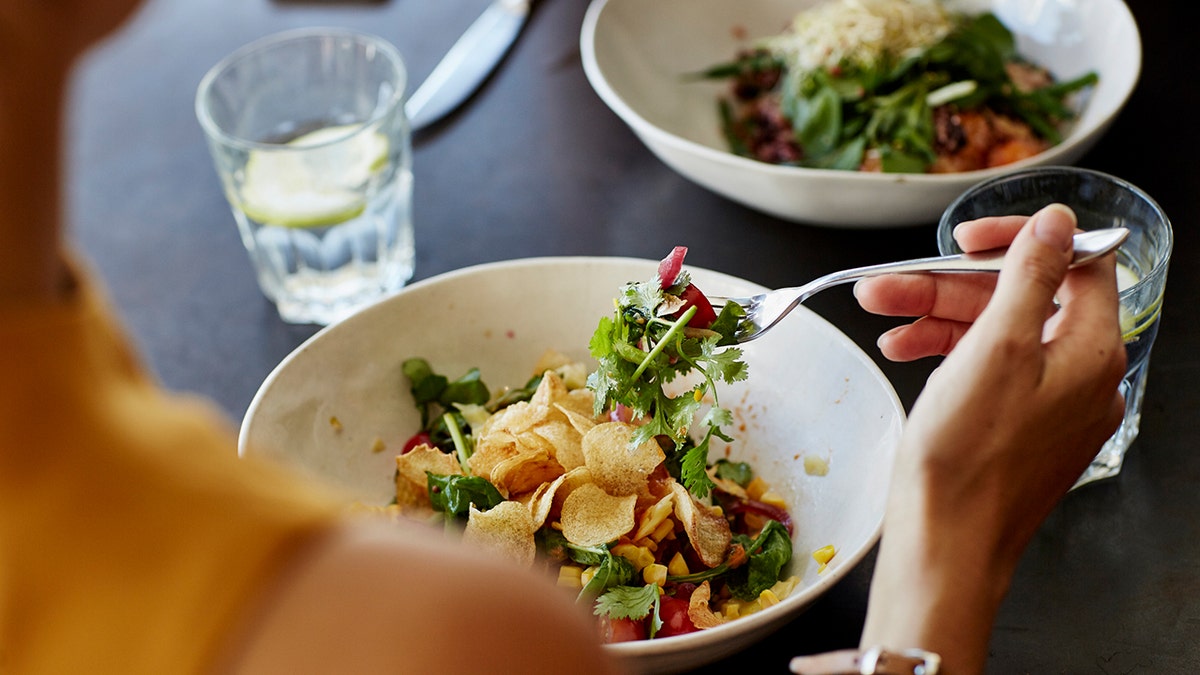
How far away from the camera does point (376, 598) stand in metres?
0.40

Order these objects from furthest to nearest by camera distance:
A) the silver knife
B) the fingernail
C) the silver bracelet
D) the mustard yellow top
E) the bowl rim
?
the silver knife → the bowl rim → the fingernail → the silver bracelet → the mustard yellow top

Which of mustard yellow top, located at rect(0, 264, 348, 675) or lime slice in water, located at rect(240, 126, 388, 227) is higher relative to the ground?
mustard yellow top, located at rect(0, 264, 348, 675)

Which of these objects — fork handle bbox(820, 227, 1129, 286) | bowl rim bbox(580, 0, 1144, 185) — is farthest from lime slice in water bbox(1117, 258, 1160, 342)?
bowl rim bbox(580, 0, 1144, 185)

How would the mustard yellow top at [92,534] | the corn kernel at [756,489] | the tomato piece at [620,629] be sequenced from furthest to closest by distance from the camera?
1. the corn kernel at [756,489]
2. the tomato piece at [620,629]
3. the mustard yellow top at [92,534]

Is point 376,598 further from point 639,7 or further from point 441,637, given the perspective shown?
point 639,7

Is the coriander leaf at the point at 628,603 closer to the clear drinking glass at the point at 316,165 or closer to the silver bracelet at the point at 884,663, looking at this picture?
the silver bracelet at the point at 884,663

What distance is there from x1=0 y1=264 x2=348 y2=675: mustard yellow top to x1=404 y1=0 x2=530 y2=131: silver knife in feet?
5.23

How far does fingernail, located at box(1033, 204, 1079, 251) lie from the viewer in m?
0.82

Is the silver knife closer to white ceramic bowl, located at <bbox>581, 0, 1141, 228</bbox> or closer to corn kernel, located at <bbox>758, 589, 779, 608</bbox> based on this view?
white ceramic bowl, located at <bbox>581, 0, 1141, 228</bbox>

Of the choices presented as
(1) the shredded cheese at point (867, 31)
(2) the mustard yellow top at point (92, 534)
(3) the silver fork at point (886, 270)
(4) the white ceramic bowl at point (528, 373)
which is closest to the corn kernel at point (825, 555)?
(4) the white ceramic bowl at point (528, 373)

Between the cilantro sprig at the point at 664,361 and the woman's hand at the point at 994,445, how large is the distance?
0.26 meters

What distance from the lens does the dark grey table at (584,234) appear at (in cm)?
107

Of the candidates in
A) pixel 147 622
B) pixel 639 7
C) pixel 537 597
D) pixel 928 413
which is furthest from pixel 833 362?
pixel 639 7

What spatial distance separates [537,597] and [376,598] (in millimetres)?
74
